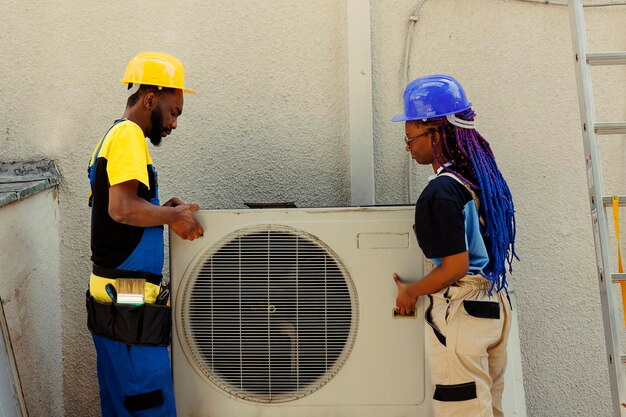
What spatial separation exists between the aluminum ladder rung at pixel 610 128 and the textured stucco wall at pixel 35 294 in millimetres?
2004

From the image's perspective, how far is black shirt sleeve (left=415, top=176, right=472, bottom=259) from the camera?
2.13 m

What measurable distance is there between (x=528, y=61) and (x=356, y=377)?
5.00ft

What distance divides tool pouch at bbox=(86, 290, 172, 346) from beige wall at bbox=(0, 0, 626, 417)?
0.73 m

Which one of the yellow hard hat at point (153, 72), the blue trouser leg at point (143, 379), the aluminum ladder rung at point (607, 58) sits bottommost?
the blue trouser leg at point (143, 379)

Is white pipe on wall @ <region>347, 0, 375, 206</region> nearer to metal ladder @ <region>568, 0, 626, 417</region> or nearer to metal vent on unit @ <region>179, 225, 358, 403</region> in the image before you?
metal vent on unit @ <region>179, 225, 358, 403</region>

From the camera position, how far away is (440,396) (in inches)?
90.3

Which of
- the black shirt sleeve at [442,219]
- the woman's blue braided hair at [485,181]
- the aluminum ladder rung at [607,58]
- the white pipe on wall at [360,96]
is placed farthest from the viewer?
the white pipe on wall at [360,96]

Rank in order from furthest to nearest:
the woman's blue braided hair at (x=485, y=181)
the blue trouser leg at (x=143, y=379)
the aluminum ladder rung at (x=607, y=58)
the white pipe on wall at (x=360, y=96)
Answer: the white pipe on wall at (x=360, y=96)
the aluminum ladder rung at (x=607, y=58)
the blue trouser leg at (x=143, y=379)
the woman's blue braided hair at (x=485, y=181)

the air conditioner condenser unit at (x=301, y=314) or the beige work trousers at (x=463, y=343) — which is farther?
the air conditioner condenser unit at (x=301, y=314)

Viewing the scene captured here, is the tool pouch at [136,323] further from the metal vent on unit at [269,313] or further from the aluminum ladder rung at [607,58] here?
the aluminum ladder rung at [607,58]

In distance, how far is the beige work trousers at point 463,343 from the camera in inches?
88.4

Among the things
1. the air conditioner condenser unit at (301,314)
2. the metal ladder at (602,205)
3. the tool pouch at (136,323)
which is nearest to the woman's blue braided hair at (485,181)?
the air conditioner condenser unit at (301,314)

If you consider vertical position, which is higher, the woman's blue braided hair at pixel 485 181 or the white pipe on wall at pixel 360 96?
the white pipe on wall at pixel 360 96

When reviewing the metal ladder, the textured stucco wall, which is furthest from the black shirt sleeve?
the textured stucco wall
